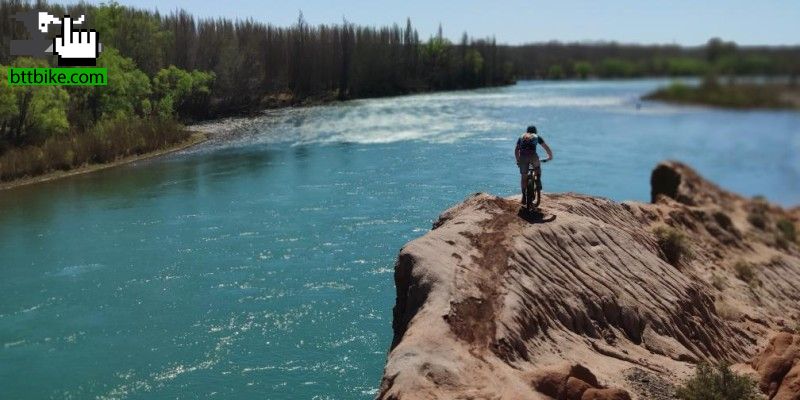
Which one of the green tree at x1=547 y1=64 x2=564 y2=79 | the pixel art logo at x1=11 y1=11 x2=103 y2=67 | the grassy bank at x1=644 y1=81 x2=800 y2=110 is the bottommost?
the grassy bank at x1=644 y1=81 x2=800 y2=110

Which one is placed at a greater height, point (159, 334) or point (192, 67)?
point (192, 67)

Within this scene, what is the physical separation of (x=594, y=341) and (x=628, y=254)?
14.5 feet

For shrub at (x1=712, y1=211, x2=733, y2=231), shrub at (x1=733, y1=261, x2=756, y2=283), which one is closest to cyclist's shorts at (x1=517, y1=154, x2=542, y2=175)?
shrub at (x1=733, y1=261, x2=756, y2=283)

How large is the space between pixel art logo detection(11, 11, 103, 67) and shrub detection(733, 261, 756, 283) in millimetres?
45241

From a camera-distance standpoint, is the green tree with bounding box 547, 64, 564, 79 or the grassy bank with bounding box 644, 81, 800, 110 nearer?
the grassy bank with bounding box 644, 81, 800, 110

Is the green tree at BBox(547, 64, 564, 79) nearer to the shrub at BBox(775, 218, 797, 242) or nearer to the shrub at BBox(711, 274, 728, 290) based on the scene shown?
the shrub at BBox(711, 274, 728, 290)

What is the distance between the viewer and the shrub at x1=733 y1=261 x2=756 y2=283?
21.4 metres

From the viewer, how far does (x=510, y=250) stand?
13586 mm

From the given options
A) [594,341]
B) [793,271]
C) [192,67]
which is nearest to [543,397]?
[594,341]

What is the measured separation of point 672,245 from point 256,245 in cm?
1435

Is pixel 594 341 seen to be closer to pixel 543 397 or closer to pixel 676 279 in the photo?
pixel 543 397

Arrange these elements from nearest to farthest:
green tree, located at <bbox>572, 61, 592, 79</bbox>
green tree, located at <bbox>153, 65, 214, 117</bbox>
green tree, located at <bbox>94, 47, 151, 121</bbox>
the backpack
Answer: green tree, located at <bbox>572, 61, 592, 79</bbox>
the backpack
green tree, located at <bbox>94, 47, 151, 121</bbox>
green tree, located at <bbox>153, 65, 214, 117</bbox>

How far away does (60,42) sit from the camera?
176 feet

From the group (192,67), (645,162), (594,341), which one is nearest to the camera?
(594,341)
